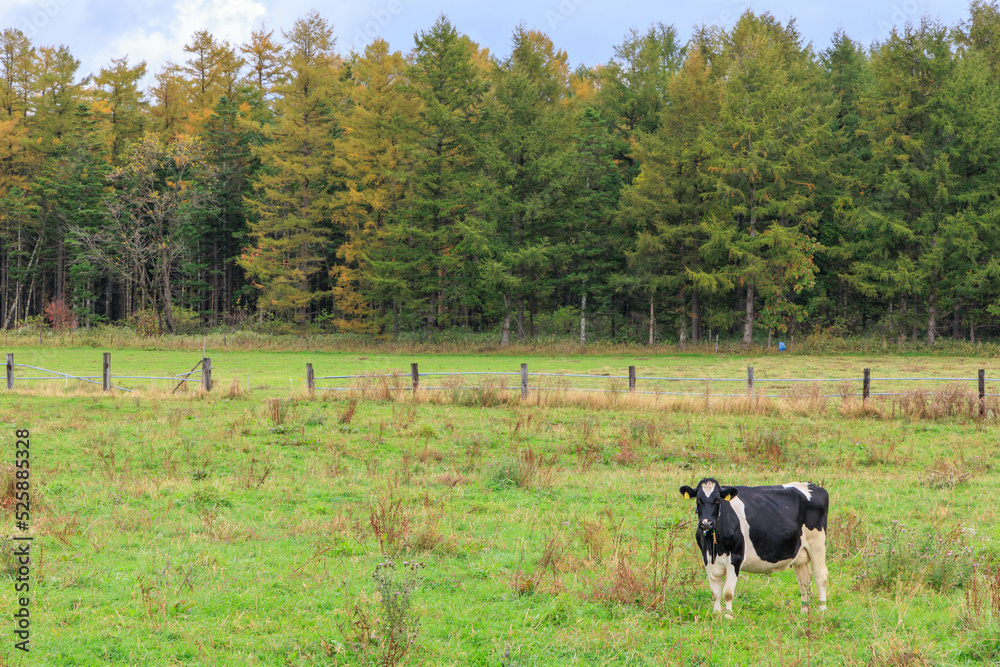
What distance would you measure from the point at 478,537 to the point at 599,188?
1715 inches

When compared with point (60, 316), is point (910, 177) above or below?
above

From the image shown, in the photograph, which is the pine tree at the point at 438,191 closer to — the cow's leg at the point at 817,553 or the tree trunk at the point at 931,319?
the tree trunk at the point at 931,319

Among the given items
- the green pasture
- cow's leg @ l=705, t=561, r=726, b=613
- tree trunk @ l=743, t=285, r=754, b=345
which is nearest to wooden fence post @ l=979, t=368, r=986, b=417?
the green pasture

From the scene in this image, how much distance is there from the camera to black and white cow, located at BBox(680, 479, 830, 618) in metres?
6.36

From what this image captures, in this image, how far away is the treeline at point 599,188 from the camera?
42719mm

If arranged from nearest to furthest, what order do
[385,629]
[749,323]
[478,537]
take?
[385,629]
[478,537]
[749,323]

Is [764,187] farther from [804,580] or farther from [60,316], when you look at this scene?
[60,316]

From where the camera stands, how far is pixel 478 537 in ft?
29.2

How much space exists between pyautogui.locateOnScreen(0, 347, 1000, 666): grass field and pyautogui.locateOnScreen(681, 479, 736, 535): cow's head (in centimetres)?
83

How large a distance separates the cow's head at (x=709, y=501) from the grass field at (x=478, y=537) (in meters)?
0.83

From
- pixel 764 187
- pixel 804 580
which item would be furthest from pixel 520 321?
pixel 804 580

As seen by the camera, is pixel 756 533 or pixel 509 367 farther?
pixel 509 367

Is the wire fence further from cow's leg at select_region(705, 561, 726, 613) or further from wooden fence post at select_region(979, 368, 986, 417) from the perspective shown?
cow's leg at select_region(705, 561, 726, 613)

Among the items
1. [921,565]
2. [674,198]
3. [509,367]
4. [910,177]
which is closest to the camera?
[921,565]
